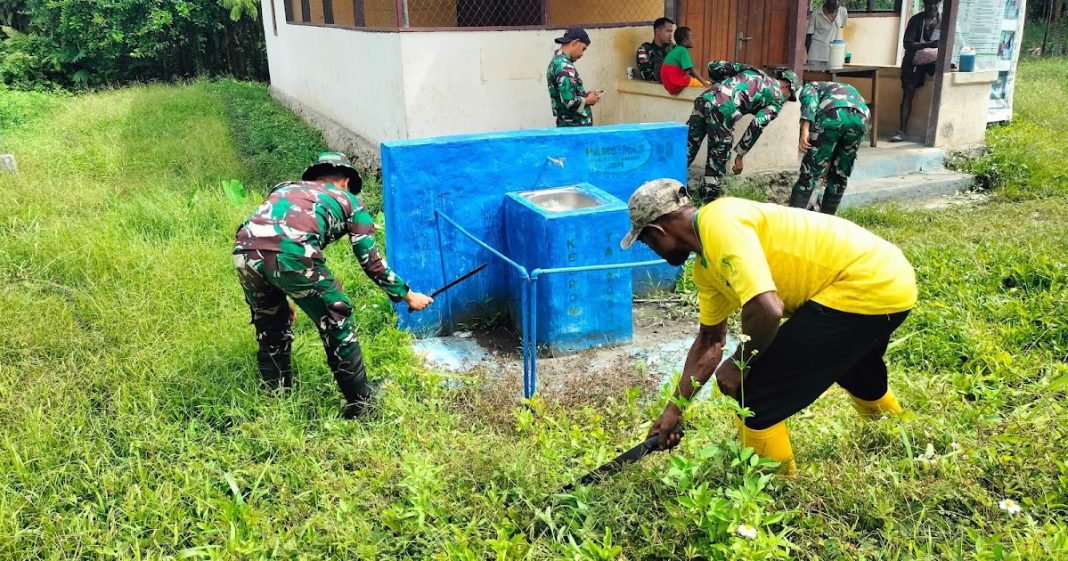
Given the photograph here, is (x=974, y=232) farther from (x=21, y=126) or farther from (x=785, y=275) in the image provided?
(x=21, y=126)

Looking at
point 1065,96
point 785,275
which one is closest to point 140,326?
point 785,275

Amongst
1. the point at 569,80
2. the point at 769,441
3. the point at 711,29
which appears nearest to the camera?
the point at 769,441

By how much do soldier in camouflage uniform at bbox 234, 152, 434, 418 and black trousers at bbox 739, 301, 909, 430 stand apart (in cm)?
168

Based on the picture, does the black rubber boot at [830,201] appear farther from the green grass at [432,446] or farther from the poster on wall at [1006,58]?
the poster on wall at [1006,58]

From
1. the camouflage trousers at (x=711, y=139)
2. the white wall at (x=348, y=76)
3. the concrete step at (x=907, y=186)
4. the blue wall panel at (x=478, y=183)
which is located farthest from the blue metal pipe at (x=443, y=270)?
the concrete step at (x=907, y=186)

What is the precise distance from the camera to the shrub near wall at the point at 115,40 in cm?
1792

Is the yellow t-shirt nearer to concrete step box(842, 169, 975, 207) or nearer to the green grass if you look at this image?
the green grass

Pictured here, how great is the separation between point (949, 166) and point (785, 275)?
6897 millimetres

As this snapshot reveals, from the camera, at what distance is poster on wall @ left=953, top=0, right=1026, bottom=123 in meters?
9.25

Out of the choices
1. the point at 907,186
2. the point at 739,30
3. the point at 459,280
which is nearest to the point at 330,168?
the point at 459,280

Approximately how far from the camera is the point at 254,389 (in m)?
3.89

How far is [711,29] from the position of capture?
9117 millimetres

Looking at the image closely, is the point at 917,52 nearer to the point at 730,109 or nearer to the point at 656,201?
the point at 730,109

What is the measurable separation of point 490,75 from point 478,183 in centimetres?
317
